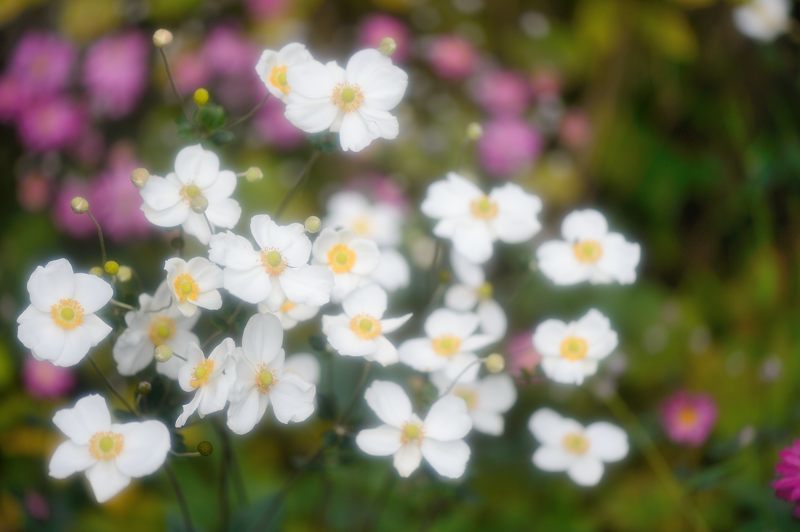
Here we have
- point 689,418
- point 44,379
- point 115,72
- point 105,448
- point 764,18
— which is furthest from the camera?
point 115,72

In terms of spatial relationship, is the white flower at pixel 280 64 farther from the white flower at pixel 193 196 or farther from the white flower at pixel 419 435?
the white flower at pixel 419 435

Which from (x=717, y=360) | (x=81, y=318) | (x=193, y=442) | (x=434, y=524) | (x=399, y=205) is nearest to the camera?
(x=81, y=318)

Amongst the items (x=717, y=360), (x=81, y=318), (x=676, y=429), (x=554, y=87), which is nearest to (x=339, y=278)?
(x=81, y=318)

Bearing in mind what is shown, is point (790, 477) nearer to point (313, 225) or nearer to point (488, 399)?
point (488, 399)

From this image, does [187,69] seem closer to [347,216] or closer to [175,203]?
[347,216]

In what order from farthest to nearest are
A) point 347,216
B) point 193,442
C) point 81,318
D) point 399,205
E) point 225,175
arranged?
point 399,205 → point 193,442 → point 347,216 → point 225,175 → point 81,318

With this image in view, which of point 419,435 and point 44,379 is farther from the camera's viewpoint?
point 44,379

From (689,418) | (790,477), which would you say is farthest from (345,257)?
(689,418)
